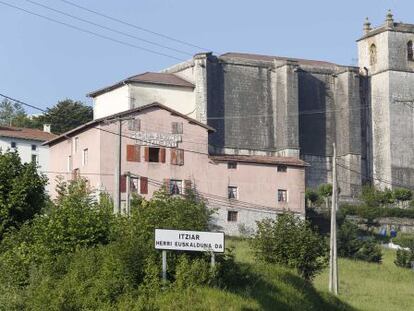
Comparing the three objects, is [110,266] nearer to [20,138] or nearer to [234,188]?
[234,188]

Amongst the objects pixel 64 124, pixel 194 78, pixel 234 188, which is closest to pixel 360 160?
pixel 194 78

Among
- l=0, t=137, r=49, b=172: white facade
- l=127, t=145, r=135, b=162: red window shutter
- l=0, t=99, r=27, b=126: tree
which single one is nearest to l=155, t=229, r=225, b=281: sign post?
l=127, t=145, r=135, b=162: red window shutter

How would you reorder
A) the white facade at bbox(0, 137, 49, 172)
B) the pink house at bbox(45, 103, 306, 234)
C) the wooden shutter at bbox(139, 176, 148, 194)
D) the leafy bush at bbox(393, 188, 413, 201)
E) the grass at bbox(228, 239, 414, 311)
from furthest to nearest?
1. the white facade at bbox(0, 137, 49, 172)
2. the leafy bush at bbox(393, 188, 413, 201)
3. the pink house at bbox(45, 103, 306, 234)
4. the wooden shutter at bbox(139, 176, 148, 194)
5. the grass at bbox(228, 239, 414, 311)

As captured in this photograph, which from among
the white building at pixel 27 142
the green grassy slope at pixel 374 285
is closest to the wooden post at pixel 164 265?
the green grassy slope at pixel 374 285

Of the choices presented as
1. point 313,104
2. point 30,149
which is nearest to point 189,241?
point 30,149

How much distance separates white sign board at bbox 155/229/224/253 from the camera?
78.4 feet

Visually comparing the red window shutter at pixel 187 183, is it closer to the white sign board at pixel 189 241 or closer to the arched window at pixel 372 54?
the arched window at pixel 372 54

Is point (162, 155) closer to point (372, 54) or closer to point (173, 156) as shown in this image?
point (173, 156)

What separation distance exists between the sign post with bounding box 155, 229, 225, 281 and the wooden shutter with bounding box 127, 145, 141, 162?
44.4 m

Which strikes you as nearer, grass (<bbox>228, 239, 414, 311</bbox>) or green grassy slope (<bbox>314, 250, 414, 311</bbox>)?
grass (<bbox>228, 239, 414, 311</bbox>)

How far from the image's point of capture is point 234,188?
71625 mm

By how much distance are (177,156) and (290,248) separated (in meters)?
33.6

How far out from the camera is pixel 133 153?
6906cm

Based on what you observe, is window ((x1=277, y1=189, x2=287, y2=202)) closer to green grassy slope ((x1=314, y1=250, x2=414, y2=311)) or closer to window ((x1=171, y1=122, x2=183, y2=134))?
window ((x1=171, y1=122, x2=183, y2=134))
